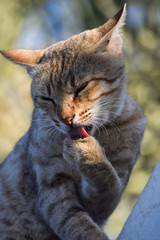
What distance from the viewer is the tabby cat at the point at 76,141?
1.96m

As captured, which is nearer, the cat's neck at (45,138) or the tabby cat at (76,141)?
the tabby cat at (76,141)

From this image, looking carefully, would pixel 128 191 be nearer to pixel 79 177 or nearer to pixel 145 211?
pixel 79 177

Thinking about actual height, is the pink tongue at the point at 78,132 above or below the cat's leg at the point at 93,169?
above

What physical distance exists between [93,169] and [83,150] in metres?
0.13

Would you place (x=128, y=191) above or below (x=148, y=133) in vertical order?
below

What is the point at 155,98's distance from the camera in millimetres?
5719

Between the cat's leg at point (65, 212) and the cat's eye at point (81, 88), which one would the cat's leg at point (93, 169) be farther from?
the cat's eye at point (81, 88)

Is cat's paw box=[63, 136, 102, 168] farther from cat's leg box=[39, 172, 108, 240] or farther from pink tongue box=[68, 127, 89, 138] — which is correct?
cat's leg box=[39, 172, 108, 240]

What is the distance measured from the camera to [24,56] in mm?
2459

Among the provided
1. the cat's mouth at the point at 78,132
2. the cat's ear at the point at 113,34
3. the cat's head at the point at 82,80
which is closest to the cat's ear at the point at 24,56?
the cat's head at the point at 82,80

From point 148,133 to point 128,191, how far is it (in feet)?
3.60

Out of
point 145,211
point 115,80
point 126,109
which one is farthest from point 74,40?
point 145,211

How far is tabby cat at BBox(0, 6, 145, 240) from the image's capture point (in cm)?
196

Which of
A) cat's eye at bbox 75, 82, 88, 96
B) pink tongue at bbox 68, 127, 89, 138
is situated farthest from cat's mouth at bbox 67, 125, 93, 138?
cat's eye at bbox 75, 82, 88, 96
